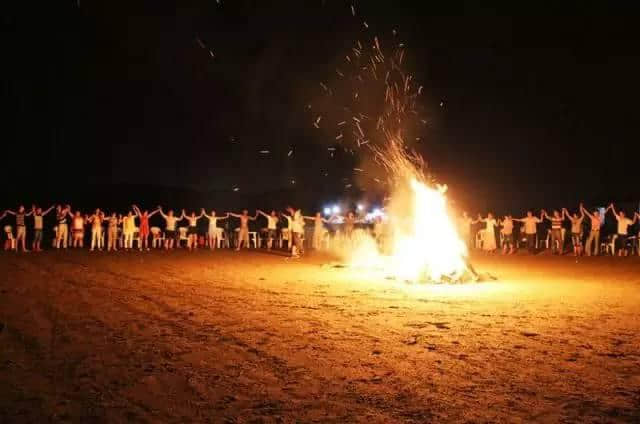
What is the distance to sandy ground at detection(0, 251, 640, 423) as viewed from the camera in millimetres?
5383

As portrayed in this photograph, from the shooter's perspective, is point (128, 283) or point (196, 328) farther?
point (128, 283)

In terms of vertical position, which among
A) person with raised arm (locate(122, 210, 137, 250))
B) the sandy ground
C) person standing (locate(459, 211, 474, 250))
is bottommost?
the sandy ground

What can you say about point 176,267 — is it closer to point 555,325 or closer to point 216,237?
point 216,237

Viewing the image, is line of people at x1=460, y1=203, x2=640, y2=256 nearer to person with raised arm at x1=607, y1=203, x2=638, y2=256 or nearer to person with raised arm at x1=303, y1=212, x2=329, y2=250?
person with raised arm at x1=607, y1=203, x2=638, y2=256

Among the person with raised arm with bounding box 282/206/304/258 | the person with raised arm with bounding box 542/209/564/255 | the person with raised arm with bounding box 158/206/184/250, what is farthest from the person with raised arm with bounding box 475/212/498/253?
the person with raised arm with bounding box 158/206/184/250

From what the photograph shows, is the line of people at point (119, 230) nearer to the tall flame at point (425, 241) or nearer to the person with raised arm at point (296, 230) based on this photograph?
the person with raised arm at point (296, 230)

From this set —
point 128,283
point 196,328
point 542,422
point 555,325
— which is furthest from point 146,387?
point 128,283

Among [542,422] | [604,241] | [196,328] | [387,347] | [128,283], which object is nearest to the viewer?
[542,422]

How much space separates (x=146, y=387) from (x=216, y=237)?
22.2 m

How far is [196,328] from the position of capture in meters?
8.84

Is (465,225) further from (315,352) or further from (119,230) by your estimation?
(315,352)

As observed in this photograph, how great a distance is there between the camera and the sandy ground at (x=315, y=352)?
5383 mm

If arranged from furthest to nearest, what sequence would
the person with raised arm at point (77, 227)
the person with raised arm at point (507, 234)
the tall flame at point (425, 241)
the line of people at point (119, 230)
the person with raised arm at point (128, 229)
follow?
1. the person with raised arm at point (507, 234)
2. the person with raised arm at point (128, 229)
3. the person with raised arm at point (77, 227)
4. the line of people at point (119, 230)
5. the tall flame at point (425, 241)

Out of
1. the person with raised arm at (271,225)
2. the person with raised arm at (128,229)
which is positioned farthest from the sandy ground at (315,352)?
the person with raised arm at (271,225)
